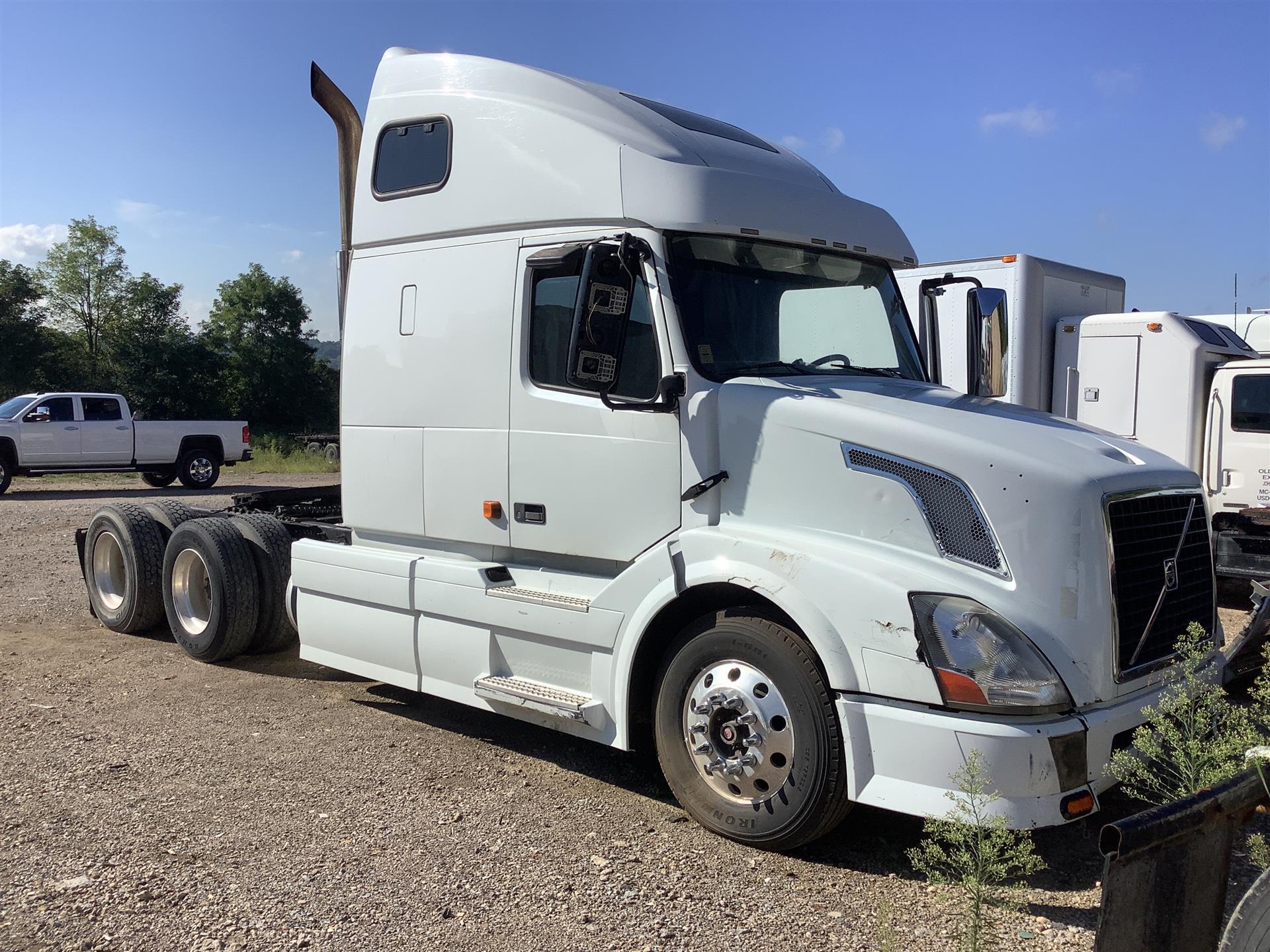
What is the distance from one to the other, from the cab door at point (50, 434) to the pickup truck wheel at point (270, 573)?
17144 millimetres

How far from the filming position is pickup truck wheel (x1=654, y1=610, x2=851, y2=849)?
3.93 m

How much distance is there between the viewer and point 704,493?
4.43 metres

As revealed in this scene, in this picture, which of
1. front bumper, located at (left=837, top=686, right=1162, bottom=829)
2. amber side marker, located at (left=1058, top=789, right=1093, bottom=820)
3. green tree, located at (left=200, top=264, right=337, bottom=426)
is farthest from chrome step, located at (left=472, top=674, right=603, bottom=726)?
green tree, located at (left=200, top=264, right=337, bottom=426)

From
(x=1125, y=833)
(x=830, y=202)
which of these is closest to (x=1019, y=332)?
(x=830, y=202)

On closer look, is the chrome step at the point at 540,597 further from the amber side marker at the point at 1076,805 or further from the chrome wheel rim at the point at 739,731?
the amber side marker at the point at 1076,805

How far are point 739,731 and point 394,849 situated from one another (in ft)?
4.95

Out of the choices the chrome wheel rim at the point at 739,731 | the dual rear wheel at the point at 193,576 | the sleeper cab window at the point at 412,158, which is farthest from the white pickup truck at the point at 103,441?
the chrome wheel rim at the point at 739,731

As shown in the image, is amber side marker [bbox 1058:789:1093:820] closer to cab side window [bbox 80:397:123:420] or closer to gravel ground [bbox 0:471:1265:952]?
gravel ground [bbox 0:471:1265:952]

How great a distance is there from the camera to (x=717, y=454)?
440 cm

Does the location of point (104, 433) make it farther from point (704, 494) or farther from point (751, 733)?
point (751, 733)

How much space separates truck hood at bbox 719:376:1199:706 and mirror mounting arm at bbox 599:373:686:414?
20 cm

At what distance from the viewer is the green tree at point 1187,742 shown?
3191 millimetres

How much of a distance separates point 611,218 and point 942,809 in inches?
113

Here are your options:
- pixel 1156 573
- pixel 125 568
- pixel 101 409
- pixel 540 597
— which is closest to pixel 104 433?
pixel 101 409
